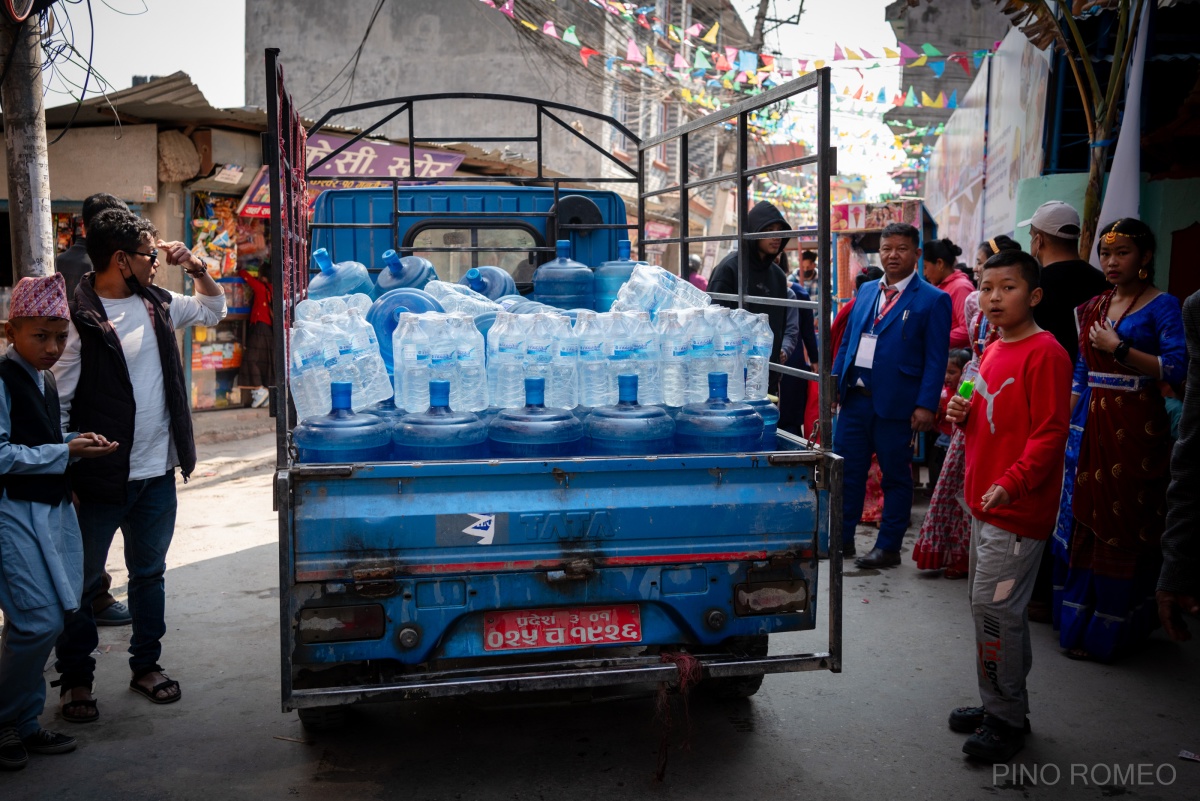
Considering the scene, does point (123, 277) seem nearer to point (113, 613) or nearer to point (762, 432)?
point (113, 613)

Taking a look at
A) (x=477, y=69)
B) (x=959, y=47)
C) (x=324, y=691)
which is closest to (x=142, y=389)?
(x=324, y=691)

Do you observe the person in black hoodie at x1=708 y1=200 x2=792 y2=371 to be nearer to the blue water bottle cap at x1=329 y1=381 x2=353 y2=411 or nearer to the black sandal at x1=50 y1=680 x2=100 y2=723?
the blue water bottle cap at x1=329 y1=381 x2=353 y2=411

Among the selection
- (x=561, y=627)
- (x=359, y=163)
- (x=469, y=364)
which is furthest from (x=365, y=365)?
(x=359, y=163)

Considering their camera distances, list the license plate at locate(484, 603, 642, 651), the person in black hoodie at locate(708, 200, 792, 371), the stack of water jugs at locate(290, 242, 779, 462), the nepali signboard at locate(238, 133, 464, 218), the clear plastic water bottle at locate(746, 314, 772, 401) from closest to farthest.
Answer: the license plate at locate(484, 603, 642, 651) < the stack of water jugs at locate(290, 242, 779, 462) < the clear plastic water bottle at locate(746, 314, 772, 401) < the person in black hoodie at locate(708, 200, 792, 371) < the nepali signboard at locate(238, 133, 464, 218)

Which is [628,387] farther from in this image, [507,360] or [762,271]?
[762,271]

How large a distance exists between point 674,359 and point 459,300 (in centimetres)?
120

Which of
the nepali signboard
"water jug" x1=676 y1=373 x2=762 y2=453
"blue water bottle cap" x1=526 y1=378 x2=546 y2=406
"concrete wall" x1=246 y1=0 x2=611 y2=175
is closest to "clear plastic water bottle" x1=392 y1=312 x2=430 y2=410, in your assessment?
"blue water bottle cap" x1=526 y1=378 x2=546 y2=406

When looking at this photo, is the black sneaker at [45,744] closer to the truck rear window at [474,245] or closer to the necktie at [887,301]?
the truck rear window at [474,245]

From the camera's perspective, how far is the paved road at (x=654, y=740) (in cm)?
362

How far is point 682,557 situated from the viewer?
351cm

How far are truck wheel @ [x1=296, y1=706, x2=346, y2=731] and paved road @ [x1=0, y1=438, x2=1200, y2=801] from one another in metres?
0.06

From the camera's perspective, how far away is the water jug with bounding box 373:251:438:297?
17.3 ft

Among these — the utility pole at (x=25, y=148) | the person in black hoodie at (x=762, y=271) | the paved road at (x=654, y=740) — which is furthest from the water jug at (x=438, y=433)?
the utility pole at (x=25, y=148)

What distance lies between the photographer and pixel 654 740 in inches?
158
